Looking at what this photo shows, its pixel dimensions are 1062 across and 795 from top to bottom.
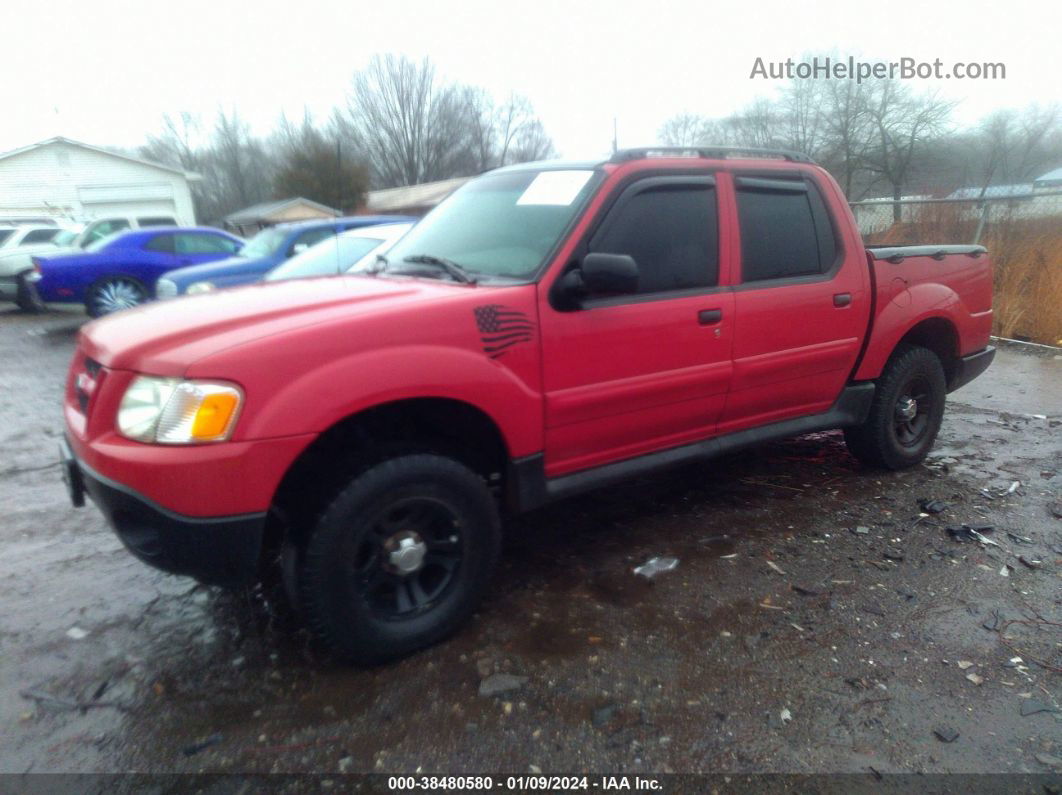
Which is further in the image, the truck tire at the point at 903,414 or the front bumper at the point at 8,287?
the front bumper at the point at 8,287

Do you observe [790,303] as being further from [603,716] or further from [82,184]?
[82,184]

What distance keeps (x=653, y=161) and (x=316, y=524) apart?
222 centimetres

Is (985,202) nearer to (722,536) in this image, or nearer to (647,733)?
(722,536)

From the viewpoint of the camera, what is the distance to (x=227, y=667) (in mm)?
2869

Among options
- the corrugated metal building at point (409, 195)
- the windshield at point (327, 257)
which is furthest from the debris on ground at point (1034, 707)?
the corrugated metal building at point (409, 195)

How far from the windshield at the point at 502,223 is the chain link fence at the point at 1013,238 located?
27.5 feet

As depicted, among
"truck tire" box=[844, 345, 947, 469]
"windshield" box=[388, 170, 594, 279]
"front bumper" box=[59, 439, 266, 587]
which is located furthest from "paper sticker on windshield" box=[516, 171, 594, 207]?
"truck tire" box=[844, 345, 947, 469]

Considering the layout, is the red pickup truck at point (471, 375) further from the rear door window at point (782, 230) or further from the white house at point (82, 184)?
the white house at point (82, 184)

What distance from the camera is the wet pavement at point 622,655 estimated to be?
2.43 m

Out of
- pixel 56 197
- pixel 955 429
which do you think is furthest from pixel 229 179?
pixel 955 429

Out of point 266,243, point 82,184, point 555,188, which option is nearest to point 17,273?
point 266,243

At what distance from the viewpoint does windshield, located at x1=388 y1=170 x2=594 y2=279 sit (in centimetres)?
327

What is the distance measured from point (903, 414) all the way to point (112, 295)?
36.3 feet

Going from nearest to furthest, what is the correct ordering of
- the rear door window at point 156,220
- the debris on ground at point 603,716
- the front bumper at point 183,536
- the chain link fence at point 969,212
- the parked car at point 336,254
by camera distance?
the front bumper at point 183,536 → the debris on ground at point 603,716 → the parked car at point 336,254 → the chain link fence at point 969,212 → the rear door window at point 156,220
